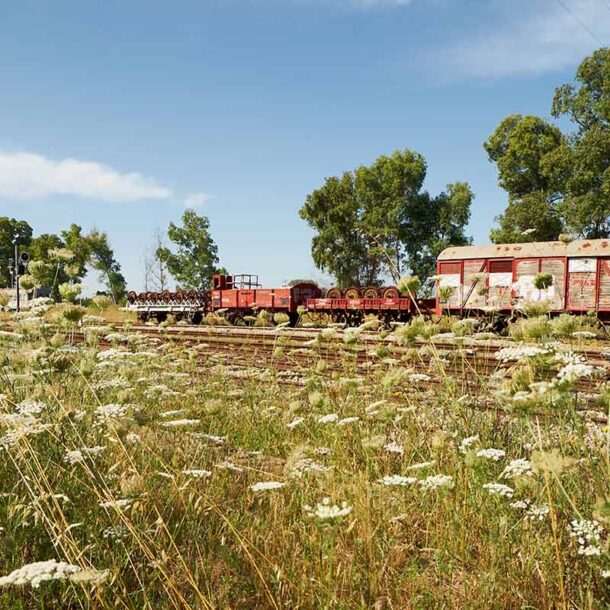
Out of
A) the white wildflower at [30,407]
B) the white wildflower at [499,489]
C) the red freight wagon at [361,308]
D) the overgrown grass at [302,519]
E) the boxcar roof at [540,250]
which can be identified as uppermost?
the boxcar roof at [540,250]

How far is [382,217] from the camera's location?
138 ft

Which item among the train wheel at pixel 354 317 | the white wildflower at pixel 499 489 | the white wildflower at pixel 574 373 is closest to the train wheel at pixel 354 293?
the train wheel at pixel 354 317

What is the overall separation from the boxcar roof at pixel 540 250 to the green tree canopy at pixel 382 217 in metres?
21.4

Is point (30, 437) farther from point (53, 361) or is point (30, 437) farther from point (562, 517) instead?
point (562, 517)

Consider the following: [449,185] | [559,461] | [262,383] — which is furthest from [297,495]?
[449,185]

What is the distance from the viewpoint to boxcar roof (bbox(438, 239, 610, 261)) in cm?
1642

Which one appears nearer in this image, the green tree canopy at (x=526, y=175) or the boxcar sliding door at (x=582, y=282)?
the boxcar sliding door at (x=582, y=282)

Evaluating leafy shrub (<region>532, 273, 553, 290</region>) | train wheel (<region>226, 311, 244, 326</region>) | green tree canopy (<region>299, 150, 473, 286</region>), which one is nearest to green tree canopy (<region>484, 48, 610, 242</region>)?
green tree canopy (<region>299, 150, 473, 286</region>)

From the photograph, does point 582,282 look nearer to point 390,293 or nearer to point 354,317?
point 390,293

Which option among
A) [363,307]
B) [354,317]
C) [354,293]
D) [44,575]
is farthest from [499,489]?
[354,317]

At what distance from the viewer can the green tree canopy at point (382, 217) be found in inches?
1624

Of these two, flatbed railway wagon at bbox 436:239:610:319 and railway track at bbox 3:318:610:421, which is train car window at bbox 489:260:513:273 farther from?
railway track at bbox 3:318:610:421

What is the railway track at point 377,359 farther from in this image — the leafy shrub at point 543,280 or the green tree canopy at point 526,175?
the green tree canopy at point 526,175

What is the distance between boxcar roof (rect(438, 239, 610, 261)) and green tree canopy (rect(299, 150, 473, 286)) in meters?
21.4
